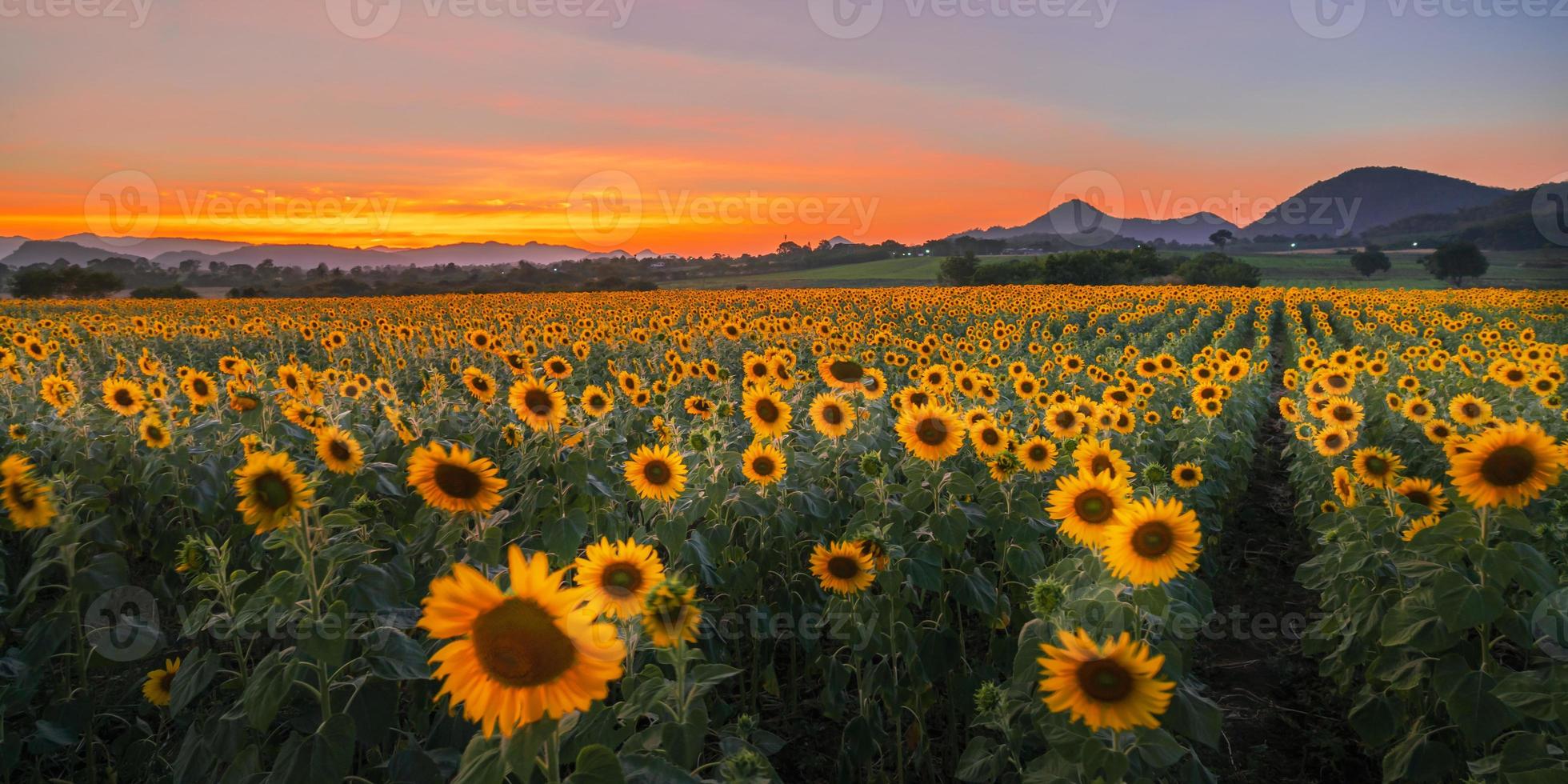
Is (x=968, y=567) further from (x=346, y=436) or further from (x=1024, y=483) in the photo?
(x=346, y=436)

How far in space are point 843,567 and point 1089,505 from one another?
1.22 m

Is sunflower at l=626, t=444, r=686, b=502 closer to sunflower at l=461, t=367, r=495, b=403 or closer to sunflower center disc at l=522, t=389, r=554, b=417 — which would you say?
sunflower center disc at l=522, t=389, r=554, b=417

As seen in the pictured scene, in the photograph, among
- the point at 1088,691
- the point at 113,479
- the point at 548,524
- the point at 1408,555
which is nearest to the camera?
the point at 1088,691

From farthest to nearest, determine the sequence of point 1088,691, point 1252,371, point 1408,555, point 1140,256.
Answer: point 1140,256
point 1252,371
point 1408,555
point 1088,691

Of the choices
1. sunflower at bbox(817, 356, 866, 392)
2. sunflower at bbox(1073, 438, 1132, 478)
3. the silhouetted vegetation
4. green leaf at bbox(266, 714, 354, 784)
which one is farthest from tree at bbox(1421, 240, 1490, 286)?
the silhouetted vegetation

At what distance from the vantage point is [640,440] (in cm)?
809

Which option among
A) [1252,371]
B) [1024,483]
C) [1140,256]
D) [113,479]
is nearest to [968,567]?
[1024,483]

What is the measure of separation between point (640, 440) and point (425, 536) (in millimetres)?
3922

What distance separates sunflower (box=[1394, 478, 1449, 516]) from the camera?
192 inches

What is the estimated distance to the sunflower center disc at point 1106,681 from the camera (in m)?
2.36

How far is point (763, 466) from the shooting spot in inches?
195

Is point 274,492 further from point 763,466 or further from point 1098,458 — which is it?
point 1098,458

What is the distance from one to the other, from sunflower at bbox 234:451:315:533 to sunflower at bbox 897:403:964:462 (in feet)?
11.2

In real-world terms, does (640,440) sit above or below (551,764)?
below
